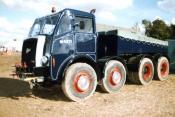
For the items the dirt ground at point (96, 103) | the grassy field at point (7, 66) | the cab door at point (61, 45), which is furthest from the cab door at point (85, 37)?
the grassy field at point (7, 66)

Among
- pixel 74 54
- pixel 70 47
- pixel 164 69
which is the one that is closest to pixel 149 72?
pixel 164 69

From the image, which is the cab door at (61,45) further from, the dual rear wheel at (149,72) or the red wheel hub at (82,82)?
the dual rear wheel at (149,72)

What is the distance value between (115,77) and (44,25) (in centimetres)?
320

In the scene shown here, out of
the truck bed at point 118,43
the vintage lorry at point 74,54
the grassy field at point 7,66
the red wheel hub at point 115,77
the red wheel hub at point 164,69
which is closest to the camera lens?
the vintage lorry at point 74,54

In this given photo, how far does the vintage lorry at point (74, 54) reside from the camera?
32.0ft

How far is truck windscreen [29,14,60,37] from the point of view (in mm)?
10344

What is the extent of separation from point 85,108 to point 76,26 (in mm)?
2822

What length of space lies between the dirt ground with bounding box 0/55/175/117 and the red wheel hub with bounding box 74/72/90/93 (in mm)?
456

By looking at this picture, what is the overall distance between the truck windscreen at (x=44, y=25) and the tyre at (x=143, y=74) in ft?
14.0

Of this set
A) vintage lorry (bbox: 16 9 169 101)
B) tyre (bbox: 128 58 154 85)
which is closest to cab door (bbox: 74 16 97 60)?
vintage lorry (bbox: 16 9 169 101)

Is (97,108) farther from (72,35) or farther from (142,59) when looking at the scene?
(142,59)

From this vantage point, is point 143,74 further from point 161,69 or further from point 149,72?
point 161,69

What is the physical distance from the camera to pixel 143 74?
13.0 metres

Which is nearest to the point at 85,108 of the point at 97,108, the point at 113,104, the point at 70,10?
the point at 97,108
